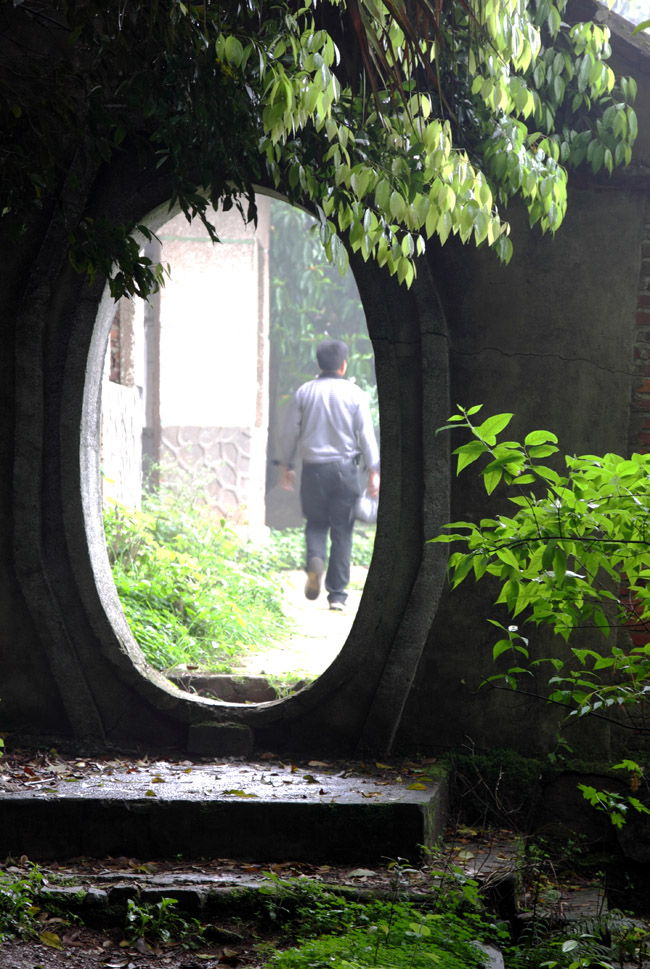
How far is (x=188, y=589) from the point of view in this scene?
702cm

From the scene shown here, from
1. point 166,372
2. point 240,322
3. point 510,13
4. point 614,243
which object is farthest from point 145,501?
Answer: point 510,13

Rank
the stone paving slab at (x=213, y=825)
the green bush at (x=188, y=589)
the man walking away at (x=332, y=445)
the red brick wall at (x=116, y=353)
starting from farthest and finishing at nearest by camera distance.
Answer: the man walking away at (x=332, y=445)
the red brick wall at (x=116, y=353)
the green bush at (x=188, y=589)
the stone paving slab at (x=213, y=825)

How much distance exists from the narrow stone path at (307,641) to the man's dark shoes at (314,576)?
128 millimetres

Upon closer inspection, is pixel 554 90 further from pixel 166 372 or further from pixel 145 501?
pixel 166 372

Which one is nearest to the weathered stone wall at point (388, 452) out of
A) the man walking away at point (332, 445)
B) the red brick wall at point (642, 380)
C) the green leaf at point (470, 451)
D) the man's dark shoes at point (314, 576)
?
the red brick wall at point (642, 380)

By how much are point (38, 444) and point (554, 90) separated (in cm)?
292

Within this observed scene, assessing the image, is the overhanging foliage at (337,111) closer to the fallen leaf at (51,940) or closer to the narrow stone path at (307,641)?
the fallen leaf at (51,940)

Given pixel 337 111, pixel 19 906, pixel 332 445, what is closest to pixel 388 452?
pixel 337 111

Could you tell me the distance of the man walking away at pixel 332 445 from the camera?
8484 millimetres

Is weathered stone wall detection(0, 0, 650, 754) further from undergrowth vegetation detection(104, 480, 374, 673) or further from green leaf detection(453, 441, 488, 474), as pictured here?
green leaf detection(453, 441, 488, 474)

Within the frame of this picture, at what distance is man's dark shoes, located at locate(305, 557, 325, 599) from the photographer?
8.99 metres

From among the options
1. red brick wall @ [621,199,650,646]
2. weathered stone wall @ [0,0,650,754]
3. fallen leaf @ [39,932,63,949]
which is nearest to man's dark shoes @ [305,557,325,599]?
weathered stone wall @ [0,0,650,754]

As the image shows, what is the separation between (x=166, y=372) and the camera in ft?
33.6

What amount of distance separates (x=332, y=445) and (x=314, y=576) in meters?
1.33
